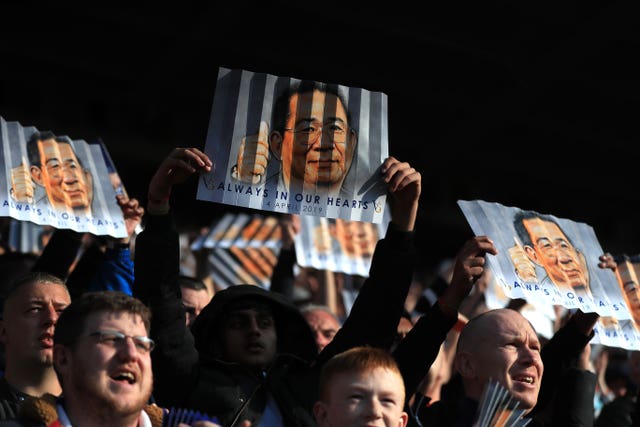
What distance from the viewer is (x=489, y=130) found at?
13500mm

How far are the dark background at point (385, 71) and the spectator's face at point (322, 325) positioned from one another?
5.19m

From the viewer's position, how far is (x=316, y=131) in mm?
4227

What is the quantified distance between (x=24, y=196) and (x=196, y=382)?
1.19 m

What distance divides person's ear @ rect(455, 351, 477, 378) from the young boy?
2.80 feet

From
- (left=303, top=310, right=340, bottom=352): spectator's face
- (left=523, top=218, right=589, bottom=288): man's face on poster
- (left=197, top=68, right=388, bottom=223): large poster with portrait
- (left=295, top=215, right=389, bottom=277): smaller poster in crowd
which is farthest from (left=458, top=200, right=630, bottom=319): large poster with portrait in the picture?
(left=295, top=215, right=389, bottom=277): smaller poster in crowd

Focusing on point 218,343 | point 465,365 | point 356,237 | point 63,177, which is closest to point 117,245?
point 63,177

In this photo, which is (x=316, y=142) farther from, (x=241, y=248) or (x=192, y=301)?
(x=241, y=248)

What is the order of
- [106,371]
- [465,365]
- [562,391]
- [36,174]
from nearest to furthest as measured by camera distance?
[106,371] < [465,365] < [562,391] < [36,174]

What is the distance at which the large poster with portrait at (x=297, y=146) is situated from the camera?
4.08 metres

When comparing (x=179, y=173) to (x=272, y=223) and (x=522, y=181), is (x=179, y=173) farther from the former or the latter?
(x=522, y=181)

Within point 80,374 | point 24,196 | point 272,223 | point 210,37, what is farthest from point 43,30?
point 80,374

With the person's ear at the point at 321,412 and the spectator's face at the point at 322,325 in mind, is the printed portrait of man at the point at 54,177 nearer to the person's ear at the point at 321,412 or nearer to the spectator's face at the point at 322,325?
the spectator's face at the point at 322,325

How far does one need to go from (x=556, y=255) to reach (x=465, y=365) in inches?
24.9

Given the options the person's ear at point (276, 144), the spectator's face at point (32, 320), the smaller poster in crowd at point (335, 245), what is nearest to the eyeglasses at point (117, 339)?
the spectator's face at point (32, 320)
